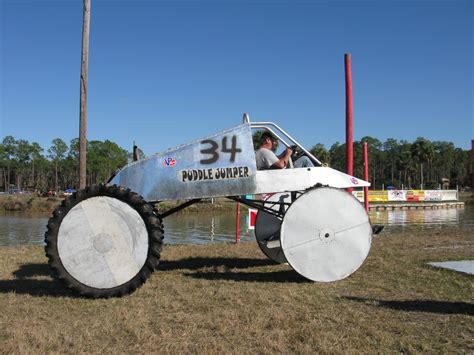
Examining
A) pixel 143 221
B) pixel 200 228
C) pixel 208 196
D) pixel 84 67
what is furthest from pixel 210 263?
pixel 200 228

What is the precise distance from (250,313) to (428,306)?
2.23 meters

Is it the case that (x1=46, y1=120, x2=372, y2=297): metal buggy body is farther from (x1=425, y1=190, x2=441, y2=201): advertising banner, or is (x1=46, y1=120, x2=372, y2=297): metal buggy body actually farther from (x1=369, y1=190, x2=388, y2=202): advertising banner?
(x1=425, y1=190, x2=441, y2=201): advertising banner

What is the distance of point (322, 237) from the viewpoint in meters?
7.84

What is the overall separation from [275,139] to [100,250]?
364cm

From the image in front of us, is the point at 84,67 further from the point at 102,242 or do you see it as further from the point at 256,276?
the point at 256,276

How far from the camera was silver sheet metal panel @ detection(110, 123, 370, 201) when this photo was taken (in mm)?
7848

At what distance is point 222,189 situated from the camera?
789cm

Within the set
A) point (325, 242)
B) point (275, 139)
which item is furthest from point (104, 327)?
point (275, 139)

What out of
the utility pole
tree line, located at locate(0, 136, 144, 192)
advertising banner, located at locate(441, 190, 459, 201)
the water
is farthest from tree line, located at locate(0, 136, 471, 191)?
the utility pole

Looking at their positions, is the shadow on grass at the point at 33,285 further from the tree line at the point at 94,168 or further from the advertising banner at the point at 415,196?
the tree line at the point at 94,168

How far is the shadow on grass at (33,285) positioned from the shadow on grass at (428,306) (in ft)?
14.0

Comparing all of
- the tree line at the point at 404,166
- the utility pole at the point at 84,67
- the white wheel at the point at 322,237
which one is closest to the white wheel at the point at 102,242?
the white wheel at the point at 322,237

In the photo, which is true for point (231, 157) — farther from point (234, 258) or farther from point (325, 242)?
point (234, 258)

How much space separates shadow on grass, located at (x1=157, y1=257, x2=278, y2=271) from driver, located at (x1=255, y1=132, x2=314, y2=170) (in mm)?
2477
